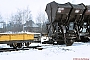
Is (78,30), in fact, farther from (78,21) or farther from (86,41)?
(86,41)

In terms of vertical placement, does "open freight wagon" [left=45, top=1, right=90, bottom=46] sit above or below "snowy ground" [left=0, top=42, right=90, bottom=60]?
above

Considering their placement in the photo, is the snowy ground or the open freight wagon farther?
the open freight wagon

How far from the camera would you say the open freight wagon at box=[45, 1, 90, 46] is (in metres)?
18.3

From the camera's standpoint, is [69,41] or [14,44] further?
[69,41]

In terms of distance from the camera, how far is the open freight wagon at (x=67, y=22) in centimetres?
1828

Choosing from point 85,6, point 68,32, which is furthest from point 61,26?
point 85,6

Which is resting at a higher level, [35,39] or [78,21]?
[78,21]

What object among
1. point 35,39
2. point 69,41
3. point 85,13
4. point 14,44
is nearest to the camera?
point 14,44

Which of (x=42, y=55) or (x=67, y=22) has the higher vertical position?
(x=67, y=22)

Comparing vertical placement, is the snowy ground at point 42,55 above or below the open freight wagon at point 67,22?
below

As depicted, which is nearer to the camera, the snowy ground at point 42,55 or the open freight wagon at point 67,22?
the snowy ground at point 42,55

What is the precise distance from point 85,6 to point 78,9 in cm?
124

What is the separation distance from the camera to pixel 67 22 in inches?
756

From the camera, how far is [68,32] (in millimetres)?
18938
